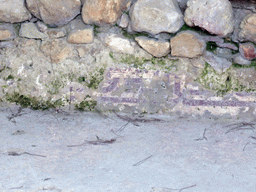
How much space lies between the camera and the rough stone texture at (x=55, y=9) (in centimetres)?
204

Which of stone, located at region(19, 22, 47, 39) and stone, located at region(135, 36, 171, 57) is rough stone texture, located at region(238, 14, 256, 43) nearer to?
stone, located at region(135, 36, 171, 57)

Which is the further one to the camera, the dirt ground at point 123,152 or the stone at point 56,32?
the stone at point 56,32

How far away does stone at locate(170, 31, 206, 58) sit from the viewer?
2025 millimetres

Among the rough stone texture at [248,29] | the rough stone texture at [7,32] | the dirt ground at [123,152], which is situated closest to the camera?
the dirt ground at [123,152]

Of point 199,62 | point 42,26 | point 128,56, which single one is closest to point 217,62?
point 199,62

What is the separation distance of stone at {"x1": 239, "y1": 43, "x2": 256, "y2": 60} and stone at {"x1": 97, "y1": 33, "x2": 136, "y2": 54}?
67 centimetres

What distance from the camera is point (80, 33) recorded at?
207 cm

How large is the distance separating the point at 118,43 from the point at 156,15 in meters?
0.29

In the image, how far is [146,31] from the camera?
2.05 m

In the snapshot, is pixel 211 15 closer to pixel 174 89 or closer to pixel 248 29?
pixel 248 29

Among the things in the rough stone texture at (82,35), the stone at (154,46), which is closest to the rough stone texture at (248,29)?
the stone at (154,46)

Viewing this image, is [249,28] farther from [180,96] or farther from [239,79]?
[180,96]

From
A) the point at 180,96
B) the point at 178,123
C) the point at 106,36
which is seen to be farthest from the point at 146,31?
the point at 178,123

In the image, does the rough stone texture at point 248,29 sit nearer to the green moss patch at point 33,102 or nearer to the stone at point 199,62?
the stone at point 199,62
